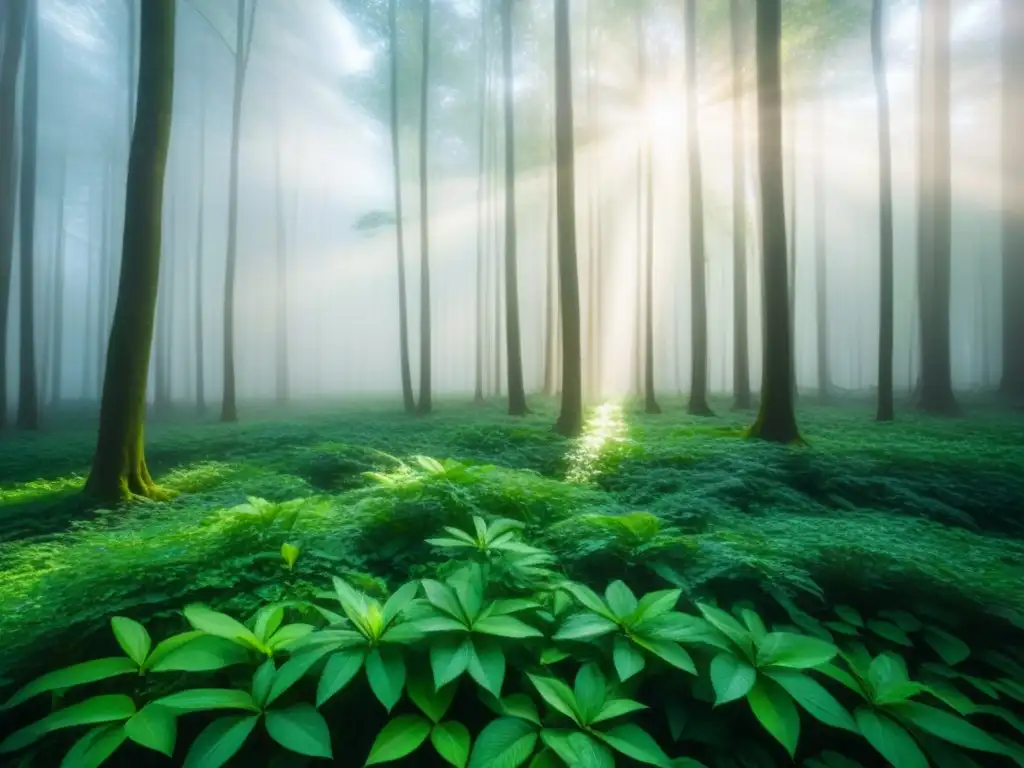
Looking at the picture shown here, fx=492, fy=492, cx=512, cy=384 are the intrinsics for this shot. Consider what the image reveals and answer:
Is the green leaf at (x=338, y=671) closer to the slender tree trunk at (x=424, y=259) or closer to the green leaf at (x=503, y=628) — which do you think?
the green leaf at (x=503, y=628)

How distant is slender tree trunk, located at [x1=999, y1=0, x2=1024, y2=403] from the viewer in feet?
48.7

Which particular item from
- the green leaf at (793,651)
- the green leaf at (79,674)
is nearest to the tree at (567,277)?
the green leaf at (793,651)

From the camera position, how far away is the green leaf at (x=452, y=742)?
4.63ft

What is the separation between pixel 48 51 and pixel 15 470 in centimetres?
3211

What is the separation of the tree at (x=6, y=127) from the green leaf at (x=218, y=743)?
16.5 m

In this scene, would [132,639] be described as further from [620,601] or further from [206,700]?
[620,601]

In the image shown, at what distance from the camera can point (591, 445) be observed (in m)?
8.00

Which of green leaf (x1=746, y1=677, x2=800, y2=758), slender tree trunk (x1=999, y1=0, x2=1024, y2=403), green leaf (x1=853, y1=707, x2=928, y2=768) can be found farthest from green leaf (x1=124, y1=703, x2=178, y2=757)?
slender tree trunk (x1=999, y1=0, x2=1024, y2=403)

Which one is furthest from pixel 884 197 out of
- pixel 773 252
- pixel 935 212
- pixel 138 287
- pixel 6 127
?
pixel 6 127

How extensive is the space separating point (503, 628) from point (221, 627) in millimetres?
1063

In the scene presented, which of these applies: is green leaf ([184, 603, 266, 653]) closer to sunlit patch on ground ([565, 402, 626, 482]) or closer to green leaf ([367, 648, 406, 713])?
green leaf ([367, 648, 406, 713])

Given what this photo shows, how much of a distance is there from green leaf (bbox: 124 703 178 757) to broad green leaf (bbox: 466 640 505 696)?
0.87 metres

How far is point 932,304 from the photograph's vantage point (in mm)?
13609

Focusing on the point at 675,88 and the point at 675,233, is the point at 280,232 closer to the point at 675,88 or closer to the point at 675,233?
the point at 675,88
